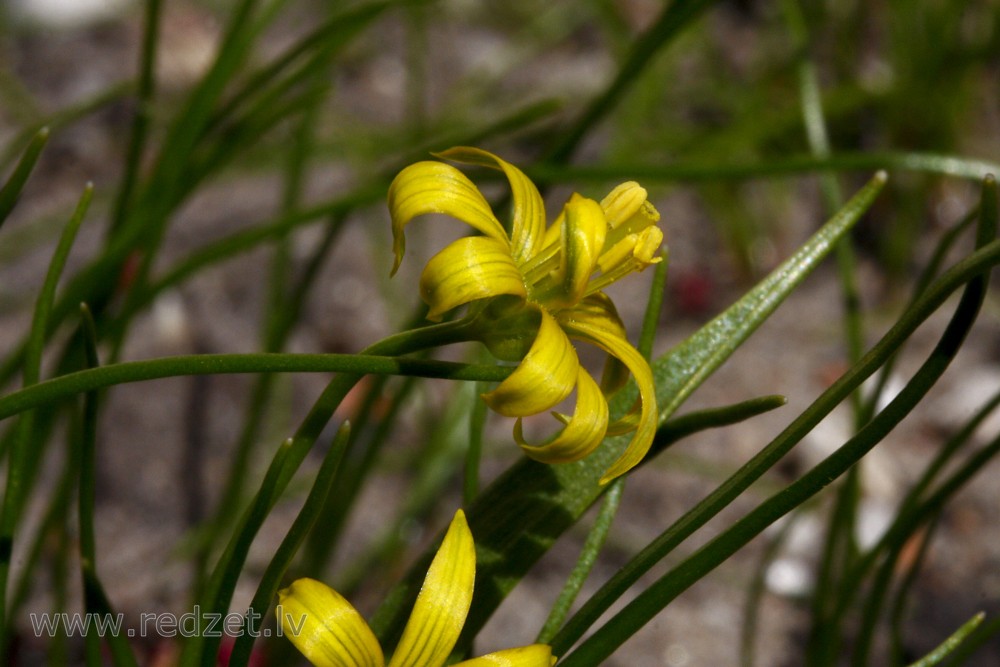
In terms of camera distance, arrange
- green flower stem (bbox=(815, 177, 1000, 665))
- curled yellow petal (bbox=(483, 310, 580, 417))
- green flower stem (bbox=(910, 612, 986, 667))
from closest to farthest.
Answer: curled yellow petal (bbox=(483, 310, 580, 417)) < green flower stem (bbox=(910, 612, 986, 667)) < green flower stem (bbox=(815, 177, 1000, 665))

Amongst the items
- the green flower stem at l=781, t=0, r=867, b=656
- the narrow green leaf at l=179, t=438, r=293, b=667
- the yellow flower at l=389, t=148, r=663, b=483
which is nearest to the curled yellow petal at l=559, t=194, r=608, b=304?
the yellow flower at l=389, t=148, r=663, b=483

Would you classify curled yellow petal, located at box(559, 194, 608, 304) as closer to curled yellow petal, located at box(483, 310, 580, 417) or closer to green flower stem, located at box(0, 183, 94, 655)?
curled yellow petal, located at box(483, 310, 580, 417)

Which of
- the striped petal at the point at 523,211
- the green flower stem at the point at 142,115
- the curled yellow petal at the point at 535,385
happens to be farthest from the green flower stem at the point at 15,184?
the curled yellow petal at the point at 535,385

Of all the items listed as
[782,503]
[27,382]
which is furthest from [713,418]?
[27,382]

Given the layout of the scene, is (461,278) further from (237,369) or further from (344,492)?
(344,492)

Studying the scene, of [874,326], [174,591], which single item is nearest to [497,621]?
[174,591]

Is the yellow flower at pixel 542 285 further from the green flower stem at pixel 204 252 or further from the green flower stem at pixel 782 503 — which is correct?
the green flower stem at pixel 204 252

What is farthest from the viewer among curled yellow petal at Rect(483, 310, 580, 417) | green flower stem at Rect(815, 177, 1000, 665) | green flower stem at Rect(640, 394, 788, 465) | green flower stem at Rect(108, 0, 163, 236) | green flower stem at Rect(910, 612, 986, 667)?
green flower stem at Rect(108, 0, 163, 236)

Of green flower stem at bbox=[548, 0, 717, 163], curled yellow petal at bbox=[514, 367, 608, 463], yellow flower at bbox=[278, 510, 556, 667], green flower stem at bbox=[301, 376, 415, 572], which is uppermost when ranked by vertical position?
green flower stem at bbox=[548, 0, 717, 163]
